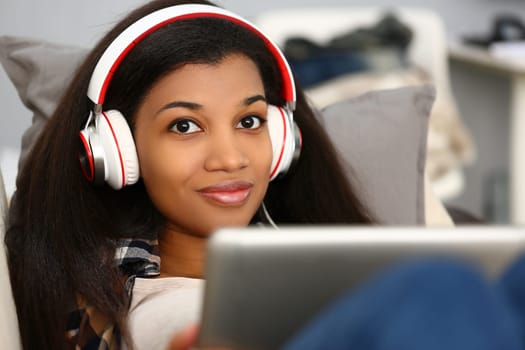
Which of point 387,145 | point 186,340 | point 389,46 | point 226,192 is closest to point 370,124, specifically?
point 387,145

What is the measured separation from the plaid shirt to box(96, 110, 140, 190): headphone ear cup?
7 cm

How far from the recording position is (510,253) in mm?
590

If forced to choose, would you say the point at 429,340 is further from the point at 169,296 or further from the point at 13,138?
the point at 13,138

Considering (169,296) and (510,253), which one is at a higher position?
(510,253)

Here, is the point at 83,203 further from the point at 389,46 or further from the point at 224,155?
the point at 389,46

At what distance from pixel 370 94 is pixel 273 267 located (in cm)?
92

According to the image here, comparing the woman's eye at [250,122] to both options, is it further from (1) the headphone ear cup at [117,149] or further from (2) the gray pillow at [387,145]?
(2) the gray pillow at [387,145]

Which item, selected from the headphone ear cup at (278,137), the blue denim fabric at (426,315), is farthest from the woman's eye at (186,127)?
the blue denim fabric at (426,315)

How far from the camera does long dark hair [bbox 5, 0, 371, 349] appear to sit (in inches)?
39.5

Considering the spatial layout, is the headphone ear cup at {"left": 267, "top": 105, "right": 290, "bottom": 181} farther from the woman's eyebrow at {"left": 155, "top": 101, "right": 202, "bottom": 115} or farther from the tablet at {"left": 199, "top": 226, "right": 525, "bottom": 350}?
the tablet at {"left": 199, "top": 226, "right": 525, "bottom": 350}

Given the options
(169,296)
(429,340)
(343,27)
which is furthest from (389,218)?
(343,27)

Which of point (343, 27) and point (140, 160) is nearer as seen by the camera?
point (140, 160)

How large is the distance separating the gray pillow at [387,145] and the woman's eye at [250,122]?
272 millimetres

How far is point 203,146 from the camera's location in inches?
39.8
